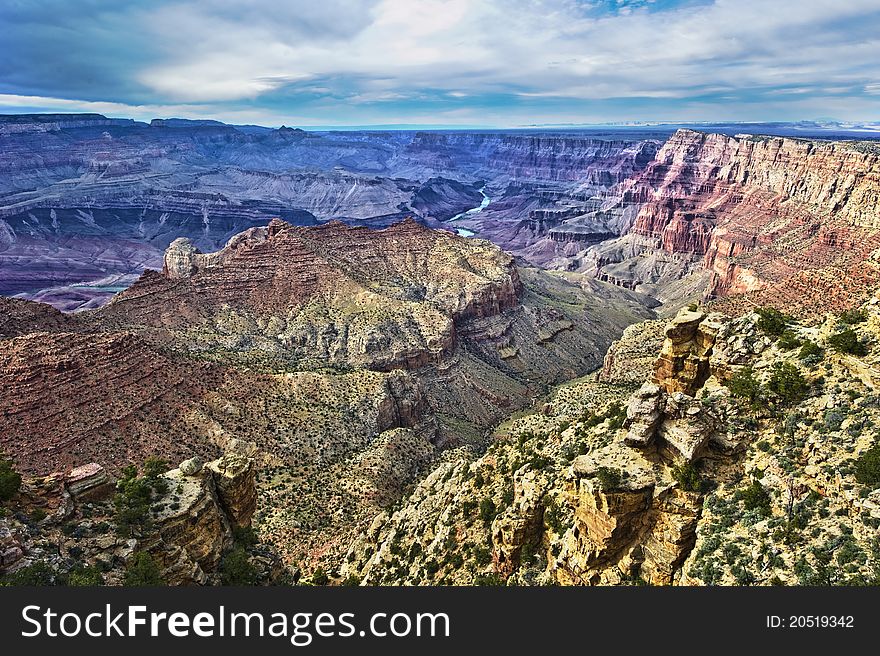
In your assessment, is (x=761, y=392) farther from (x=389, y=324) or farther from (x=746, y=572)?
(x=389, y=324)

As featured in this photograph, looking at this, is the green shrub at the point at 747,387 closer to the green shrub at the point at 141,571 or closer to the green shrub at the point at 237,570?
the green shrub at the point at 237,570

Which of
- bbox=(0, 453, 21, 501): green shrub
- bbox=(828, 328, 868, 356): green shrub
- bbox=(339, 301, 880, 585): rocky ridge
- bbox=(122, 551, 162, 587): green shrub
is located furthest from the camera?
bbox=(828, 328, 868, 356): green shrub

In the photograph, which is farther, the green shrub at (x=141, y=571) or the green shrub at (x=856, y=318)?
the green shrub at (x=856, y=318)

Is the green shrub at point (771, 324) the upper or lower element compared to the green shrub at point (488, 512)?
upper

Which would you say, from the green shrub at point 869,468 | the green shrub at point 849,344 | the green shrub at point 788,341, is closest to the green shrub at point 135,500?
the green shrub at point 869,468

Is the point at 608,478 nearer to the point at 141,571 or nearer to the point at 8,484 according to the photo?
the point at 141,571

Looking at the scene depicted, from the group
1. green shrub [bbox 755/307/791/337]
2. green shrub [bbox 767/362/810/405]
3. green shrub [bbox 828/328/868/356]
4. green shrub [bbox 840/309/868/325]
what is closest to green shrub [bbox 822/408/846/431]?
green shrub [bbox 767/362/810/405]

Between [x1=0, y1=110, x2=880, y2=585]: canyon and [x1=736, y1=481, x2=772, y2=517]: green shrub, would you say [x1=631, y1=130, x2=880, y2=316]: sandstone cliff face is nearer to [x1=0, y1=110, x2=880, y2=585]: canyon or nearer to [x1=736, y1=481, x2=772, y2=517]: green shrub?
[x1=0, y1=110, x2=880, y2=585]: canyon
